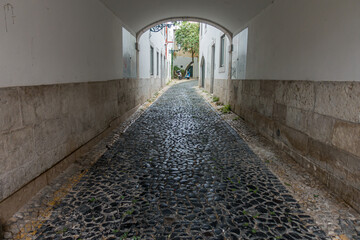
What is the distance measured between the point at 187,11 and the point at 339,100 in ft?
22.8

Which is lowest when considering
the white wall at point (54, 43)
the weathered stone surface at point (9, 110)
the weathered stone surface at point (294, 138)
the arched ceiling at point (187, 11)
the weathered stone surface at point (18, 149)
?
the weathered stone surface at point (294, 138)

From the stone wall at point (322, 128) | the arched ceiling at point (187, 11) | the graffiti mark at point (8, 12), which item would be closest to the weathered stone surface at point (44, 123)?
the graffiti mark at point (8, 12)

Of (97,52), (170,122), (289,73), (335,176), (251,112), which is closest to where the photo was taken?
(335,176)

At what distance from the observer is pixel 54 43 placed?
140 inches

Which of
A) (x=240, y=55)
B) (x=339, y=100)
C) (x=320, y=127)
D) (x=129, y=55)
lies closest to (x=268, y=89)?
(x=320, y=127)

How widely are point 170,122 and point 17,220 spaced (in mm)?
5532

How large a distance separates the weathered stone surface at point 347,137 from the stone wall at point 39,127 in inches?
145

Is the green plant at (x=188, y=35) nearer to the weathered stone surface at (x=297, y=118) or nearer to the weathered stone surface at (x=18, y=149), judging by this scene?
the weathered stone surface at (x=297, y=118)

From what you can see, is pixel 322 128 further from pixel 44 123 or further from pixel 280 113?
pixel 44 123

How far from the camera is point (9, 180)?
2561 mm

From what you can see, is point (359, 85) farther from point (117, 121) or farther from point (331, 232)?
point (117, 121)

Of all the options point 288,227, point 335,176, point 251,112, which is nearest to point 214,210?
point 288,227

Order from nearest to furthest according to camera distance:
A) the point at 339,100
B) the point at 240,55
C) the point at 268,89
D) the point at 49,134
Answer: the point at 339,100, the point at 49,134, the point at 268,89, the point at 240,55

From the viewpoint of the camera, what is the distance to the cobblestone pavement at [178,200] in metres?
2.43
